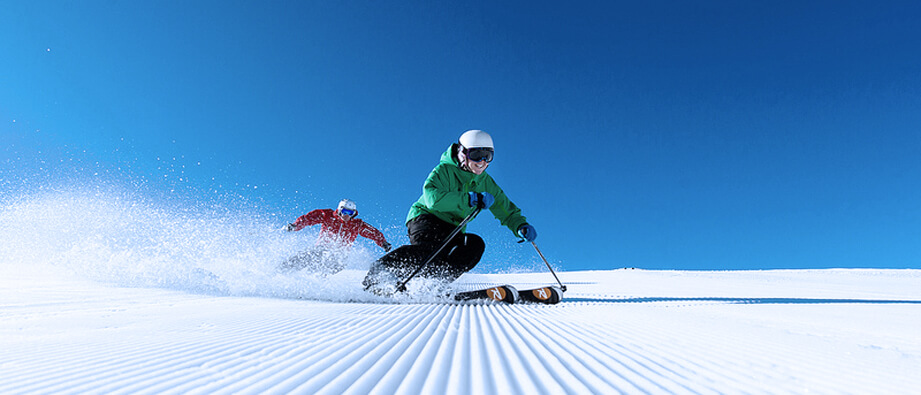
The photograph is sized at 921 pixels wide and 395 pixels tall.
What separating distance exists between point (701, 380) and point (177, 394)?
3.61 ft

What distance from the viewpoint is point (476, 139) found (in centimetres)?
404

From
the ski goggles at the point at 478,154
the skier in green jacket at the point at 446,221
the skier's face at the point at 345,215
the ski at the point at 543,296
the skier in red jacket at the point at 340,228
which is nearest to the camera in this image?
the ski at the point at 543,296

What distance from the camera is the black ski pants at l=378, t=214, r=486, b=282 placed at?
3890mm

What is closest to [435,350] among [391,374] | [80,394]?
[391,374]

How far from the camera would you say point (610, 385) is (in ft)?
2.86

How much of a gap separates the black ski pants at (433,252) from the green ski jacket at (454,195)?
126 mm

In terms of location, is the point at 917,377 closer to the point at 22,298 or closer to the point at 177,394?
the point at 177,394

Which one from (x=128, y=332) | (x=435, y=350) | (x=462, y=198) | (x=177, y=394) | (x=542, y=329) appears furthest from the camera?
(x=462, y=198)

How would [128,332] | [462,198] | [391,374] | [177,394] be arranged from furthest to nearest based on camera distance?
[462,198], [128,332], [391,374], [177,394]

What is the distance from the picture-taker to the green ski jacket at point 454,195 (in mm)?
3896

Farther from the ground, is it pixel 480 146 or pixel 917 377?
pixel 480 146

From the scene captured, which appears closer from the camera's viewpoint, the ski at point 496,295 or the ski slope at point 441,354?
the ski slope at point 441,354

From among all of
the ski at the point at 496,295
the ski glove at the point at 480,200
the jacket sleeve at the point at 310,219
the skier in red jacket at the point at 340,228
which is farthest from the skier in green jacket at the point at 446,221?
the jacket sleeve at the point at 310,219

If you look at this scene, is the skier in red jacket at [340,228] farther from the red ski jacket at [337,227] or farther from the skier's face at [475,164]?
the skier's face at [475,164]
